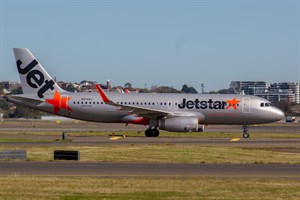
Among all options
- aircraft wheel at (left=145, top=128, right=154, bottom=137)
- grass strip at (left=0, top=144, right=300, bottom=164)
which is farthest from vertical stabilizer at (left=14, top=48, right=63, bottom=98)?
grass strip at (left=0, top=144, right=300, bottom=164)

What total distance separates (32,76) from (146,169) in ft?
113

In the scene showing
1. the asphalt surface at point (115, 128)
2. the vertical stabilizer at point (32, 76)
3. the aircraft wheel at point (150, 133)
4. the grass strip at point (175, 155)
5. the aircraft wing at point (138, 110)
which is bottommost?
the grass strip at point (175, 155)

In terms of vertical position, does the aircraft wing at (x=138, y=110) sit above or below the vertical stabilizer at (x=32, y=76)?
below

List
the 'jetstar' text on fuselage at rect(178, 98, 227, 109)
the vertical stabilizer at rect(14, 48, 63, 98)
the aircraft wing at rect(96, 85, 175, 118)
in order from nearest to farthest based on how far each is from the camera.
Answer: the aircraft wing at rect(96, 85, 175, 118)
the 'jetstar' text on fuselage at rect(178, 98, 227, 109)
the vertical stabilizer at rect(14, 48, 63, 98)

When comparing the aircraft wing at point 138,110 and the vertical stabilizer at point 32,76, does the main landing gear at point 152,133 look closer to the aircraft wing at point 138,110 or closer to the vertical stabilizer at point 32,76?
the aircraft wing at point 138,110

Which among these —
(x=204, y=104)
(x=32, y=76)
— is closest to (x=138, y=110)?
(x=204, y=104)

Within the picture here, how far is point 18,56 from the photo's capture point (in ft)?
210

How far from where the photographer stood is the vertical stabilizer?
63.3m

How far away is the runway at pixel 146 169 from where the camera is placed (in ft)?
95.6

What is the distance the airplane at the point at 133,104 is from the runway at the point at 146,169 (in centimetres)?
2801

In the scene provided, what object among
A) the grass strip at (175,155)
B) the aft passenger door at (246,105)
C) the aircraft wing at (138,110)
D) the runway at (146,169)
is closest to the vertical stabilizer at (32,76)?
the aircraft wing at (138,110)

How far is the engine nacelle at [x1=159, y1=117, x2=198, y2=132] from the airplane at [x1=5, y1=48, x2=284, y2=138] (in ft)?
4.23

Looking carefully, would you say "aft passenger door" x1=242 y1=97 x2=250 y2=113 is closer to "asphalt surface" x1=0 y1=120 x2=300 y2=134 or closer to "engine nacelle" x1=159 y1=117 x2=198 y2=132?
"engine nacelle" x1=159 y1=117 x2=198 y2=132

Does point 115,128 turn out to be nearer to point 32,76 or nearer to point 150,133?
point 32,76
